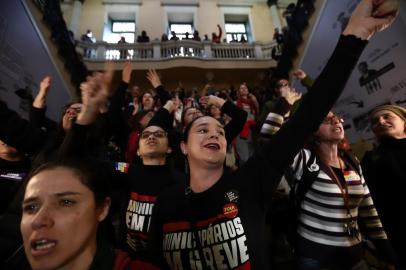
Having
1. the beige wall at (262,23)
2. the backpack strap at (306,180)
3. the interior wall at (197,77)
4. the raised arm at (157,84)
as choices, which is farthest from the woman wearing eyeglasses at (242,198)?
the beige wall at (262,23)

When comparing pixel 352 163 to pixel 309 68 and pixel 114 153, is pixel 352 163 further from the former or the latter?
pixel 309 68

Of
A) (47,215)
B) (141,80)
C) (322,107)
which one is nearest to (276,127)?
(322,107)

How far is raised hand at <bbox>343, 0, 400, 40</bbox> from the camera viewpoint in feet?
2.84

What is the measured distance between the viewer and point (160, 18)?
1068 cm

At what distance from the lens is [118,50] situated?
923 cm

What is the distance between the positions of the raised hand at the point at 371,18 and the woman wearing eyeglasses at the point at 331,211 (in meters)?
0.85

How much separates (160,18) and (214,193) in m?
11.4

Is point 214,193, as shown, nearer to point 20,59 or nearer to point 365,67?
point 365,67

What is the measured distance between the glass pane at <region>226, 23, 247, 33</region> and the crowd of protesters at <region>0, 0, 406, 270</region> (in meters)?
10.6

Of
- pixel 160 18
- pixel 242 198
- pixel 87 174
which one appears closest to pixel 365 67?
pixel 242 198

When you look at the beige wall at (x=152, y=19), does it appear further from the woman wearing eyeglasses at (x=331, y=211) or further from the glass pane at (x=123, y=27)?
the woman wearing eyeglasses at (x=331, y=211)

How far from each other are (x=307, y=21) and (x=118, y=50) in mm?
7114

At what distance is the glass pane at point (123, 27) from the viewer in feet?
35.5

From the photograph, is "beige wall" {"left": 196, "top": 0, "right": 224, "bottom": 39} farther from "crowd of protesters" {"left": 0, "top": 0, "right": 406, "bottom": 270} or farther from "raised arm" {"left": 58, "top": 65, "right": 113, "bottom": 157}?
"raised arm" {"left": 58, "top": 65, "right": 113, "bottom": 157}
